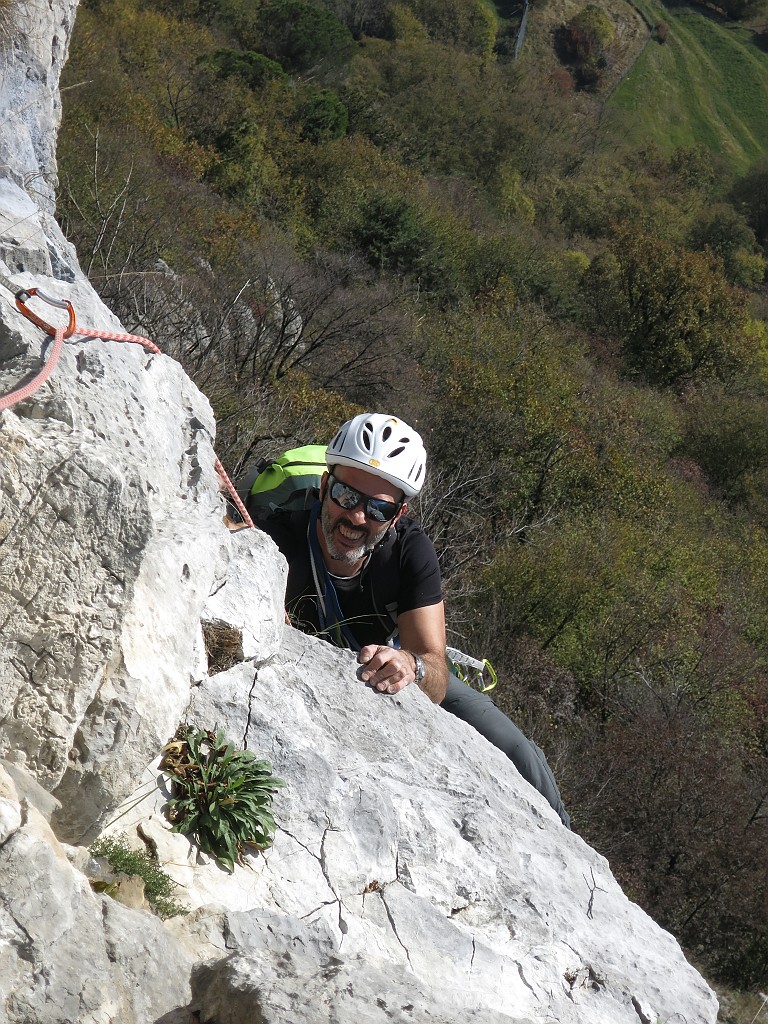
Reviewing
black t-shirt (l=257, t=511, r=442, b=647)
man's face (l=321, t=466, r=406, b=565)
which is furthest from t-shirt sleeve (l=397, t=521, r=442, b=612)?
man's face (l=321, t=466, r=406, b=565)

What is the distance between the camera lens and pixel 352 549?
4.17 metres

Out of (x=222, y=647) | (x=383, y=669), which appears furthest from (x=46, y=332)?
(x=383, y=669)

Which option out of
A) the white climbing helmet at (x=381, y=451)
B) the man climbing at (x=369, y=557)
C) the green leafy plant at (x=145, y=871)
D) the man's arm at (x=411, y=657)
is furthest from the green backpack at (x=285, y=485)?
the green leafy plant at (x=145, y=871)

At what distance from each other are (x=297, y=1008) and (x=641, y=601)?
2004 centimetres

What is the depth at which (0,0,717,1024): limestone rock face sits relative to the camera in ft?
8.20

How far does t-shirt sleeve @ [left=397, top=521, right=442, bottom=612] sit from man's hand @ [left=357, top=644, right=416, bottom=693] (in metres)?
0.29

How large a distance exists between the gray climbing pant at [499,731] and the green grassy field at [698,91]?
247 feet

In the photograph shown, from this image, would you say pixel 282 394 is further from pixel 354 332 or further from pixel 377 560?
pixel 377 560

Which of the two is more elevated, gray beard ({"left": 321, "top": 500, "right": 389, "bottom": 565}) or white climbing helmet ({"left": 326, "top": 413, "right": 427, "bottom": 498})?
white climbing helmet ({"left": 326, "top": 413, "right": 427, "bottom": 498})

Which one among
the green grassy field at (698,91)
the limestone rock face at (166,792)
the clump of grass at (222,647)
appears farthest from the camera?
the green grassy field at (698,91)

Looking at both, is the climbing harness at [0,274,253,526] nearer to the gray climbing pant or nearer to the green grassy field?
the gray climbing pant

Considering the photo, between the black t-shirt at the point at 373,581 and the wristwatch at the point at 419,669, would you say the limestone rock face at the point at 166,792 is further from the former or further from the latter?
the black t-shirt at the point at 373,581

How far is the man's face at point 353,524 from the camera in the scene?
415cm

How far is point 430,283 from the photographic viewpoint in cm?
3559
